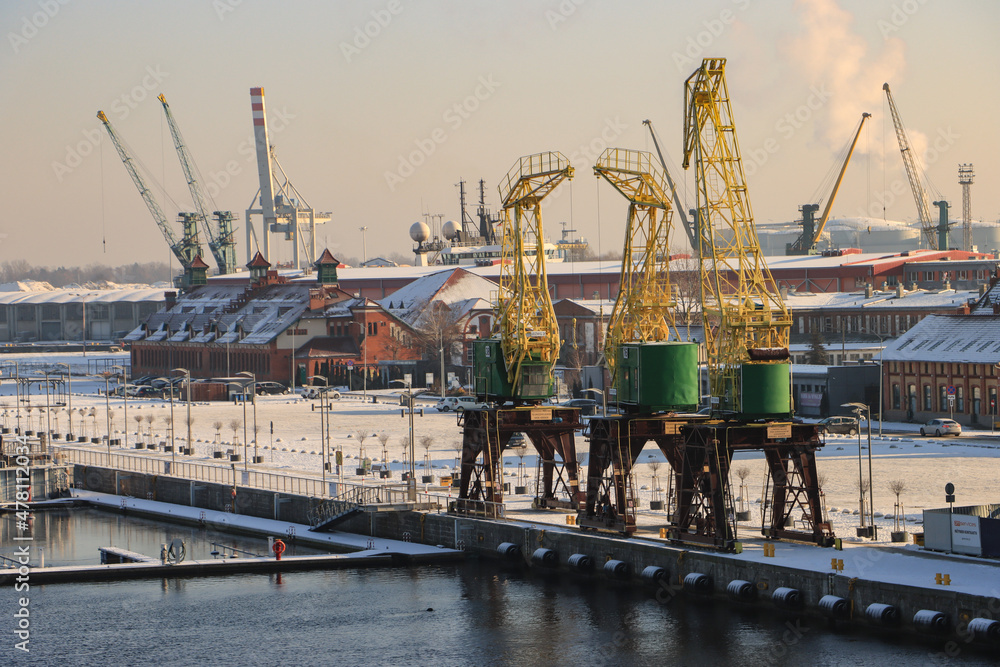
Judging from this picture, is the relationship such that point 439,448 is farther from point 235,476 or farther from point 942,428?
point 942,428

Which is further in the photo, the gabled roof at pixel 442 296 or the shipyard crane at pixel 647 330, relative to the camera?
the gabled roof at pixel 442 296

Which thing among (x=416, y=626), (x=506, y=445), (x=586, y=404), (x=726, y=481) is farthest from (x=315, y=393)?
(x=416, y=626)

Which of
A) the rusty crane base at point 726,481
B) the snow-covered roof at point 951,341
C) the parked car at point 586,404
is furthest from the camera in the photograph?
the parked car at point 586,404

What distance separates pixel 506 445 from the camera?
57.7m

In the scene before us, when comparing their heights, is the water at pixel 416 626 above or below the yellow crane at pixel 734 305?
below

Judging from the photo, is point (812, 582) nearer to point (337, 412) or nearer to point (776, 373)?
point (776, 373)

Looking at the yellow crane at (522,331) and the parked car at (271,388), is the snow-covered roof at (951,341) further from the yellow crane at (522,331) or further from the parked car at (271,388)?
the parked car at (271,388)

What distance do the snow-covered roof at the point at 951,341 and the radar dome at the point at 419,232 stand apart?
113196 mm

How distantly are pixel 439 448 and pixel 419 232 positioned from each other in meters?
120

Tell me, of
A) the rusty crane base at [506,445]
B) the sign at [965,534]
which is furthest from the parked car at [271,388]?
the sign at [965,534]

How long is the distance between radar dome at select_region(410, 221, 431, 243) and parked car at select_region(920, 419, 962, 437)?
125 m

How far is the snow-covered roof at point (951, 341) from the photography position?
3287 inches

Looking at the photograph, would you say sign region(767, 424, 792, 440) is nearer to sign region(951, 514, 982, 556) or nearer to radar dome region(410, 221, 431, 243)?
sign region(951, 514, 982, 556)

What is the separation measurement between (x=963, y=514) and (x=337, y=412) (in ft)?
214
